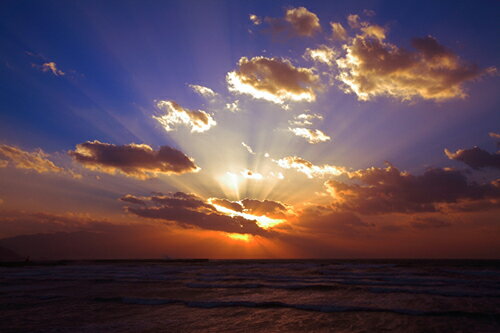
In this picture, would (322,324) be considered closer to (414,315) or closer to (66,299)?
(414,315)

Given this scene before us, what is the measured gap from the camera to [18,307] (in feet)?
34.7

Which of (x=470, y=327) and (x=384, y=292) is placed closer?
(x=470, y=327)

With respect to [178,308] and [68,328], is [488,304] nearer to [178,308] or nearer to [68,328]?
[178,308]

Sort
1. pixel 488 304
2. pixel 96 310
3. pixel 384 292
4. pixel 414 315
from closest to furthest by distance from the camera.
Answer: pixel 414 315, pixel 96 310, pixel 488 304, pixel 384 292

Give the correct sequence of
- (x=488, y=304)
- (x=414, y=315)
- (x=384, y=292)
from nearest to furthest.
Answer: (x=414, y=315) < (x=488, y=304) < (x=384, y=292)

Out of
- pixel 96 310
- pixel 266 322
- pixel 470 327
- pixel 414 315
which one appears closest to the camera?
pixel 470 327

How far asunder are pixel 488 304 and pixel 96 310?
13.6 m

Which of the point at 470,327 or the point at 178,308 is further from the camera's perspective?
the point at 178,308

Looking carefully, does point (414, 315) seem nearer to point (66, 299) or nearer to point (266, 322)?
point (266, 322)

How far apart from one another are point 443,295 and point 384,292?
2.40 m

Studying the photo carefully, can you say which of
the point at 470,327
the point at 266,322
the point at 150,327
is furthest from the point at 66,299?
the point at 470,327

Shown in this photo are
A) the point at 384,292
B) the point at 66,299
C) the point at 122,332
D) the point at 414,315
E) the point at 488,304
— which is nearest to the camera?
the point at 122,332

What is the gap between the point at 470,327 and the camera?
7598 millimetres

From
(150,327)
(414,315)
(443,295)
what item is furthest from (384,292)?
(150,327)
